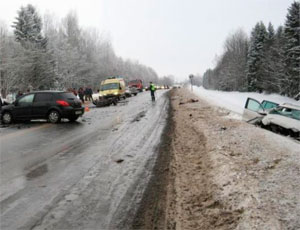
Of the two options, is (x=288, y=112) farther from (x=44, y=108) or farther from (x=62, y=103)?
(x=44, y=108)

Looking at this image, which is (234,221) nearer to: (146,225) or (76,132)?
(146,225)

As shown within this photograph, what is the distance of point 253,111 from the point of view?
14.6m

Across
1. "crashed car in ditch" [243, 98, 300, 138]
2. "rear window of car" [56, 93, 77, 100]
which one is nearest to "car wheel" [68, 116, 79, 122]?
"rear window of car" [56, 93, 77, 100]

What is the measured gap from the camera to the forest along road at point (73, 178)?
4.70m

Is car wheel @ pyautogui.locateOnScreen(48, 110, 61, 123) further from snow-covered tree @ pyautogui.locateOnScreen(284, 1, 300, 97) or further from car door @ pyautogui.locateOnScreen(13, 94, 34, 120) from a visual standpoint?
snow-covered tree @ pyautogui.locateOnScreen(284, 1, 300, 97)

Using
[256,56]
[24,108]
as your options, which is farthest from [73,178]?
[256,56]

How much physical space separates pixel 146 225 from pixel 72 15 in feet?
253

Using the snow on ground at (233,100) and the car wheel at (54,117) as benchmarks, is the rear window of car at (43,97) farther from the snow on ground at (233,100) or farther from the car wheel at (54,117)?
the snow on ground at (233,100)

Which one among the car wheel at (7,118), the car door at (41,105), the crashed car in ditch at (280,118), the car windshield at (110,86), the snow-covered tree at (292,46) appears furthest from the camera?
the snow-covered tree at (292,46)

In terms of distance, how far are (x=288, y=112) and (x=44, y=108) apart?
11.4 meters


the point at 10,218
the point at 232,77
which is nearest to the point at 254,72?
the point at 232,77

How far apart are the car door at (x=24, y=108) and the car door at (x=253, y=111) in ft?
34.7

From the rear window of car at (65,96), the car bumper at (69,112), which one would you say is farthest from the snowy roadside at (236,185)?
the rear window of car at (65,96)

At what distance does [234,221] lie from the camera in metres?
4.31
